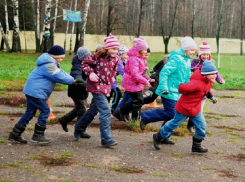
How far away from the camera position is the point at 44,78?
6.34 metres

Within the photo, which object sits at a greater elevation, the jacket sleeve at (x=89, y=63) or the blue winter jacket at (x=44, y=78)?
the jacket sleeve at (x=89, y=63)

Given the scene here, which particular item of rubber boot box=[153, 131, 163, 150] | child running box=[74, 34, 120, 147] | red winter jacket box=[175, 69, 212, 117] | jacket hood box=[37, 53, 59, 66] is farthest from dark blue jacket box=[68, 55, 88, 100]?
red winter jacket box=[175, 69, 212, 117]

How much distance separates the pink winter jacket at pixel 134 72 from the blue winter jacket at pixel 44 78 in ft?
5.19

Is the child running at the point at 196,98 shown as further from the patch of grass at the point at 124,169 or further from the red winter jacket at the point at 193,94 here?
the patch of grass at the point at 124,169

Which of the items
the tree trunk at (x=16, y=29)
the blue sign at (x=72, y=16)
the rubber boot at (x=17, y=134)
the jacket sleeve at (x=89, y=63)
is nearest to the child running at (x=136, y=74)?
the jacket sleeve at (x=89, y=63)

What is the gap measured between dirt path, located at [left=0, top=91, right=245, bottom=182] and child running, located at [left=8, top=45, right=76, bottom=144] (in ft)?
0.67

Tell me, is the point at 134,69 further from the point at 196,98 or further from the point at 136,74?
the point at 196,98

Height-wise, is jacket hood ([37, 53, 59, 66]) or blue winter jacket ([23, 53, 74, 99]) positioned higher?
jacket hood ([37, 53, 59, 66])

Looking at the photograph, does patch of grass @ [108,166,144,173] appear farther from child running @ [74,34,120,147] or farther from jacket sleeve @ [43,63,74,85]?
jacket sleeve @ [43,63,74,85]

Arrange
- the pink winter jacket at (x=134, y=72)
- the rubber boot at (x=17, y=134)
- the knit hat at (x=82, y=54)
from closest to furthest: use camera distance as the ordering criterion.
→ the rubber boot at (x=17, y=134), the knit hat at (x=82, y=54), the pink winter jacket at (x=134, y=72)

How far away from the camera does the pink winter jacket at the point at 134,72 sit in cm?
757

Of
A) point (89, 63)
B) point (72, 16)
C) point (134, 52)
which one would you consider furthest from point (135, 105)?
point (72, 16)

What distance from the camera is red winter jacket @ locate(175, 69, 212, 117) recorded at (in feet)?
19.9

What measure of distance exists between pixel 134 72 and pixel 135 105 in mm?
813
